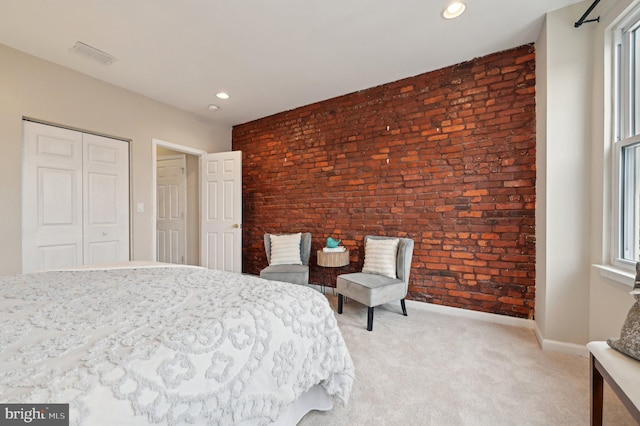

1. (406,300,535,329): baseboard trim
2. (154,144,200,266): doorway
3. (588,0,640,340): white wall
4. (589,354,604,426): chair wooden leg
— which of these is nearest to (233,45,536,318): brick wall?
(406,300,535,329): baseboard trim

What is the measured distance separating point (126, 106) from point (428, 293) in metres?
4.17

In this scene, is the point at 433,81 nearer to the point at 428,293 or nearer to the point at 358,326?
the point at 428,293

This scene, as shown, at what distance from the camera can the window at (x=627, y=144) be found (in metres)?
1.73

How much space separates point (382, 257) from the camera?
2.84m

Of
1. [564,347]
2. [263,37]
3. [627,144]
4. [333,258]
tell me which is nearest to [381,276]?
[333,258]

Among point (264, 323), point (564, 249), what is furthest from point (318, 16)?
point (564, 249)

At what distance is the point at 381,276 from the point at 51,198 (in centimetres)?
348

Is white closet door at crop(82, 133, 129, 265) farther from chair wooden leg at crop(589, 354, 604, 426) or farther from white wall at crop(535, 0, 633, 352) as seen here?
white wall at crop(535, 0, 633, 352)

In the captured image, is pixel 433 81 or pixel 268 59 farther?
pixel 433 81

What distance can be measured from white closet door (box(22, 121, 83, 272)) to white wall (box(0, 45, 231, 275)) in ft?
0.29

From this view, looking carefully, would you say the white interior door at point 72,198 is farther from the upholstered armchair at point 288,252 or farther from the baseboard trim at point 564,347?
the baseboard trim at point 564,347

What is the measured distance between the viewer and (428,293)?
292 centimetres

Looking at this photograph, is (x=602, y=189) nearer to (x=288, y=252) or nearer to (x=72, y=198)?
(x=288, y=252)

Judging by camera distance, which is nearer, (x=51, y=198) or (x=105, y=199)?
(x=51, y=198)
